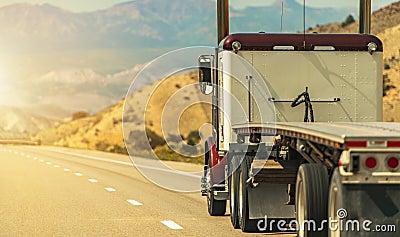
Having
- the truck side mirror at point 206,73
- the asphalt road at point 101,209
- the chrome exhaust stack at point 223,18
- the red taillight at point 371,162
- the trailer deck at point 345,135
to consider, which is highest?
the chrome exhaust stack at point 223,18

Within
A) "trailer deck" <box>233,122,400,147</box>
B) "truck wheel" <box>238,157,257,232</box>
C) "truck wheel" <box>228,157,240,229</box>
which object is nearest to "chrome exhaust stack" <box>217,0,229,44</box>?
"truck wheel" <box>228,157,240,229</box>

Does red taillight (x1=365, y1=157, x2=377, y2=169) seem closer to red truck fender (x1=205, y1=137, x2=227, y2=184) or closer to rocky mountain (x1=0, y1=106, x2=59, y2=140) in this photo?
red truck fender (x1=205, y1=137, x2=227, y2=184)

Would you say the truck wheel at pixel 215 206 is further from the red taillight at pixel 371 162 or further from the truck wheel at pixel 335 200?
the red taillight at pixel 371 162

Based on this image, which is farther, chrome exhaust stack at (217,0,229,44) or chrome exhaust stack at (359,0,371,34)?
chrome exhaust stack at (217,0,229,44)

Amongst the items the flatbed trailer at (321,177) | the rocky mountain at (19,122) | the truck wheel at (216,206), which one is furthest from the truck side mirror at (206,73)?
the rocky mountain at (19,122)

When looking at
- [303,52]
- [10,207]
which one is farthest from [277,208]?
[10,207]

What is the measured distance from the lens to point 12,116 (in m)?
196

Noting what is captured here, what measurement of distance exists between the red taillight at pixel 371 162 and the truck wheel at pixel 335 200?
352mm

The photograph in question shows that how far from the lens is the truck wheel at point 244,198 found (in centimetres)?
1221

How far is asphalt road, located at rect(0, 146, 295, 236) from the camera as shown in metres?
13.0

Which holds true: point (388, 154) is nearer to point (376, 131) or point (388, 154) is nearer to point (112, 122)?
point (376, 131)

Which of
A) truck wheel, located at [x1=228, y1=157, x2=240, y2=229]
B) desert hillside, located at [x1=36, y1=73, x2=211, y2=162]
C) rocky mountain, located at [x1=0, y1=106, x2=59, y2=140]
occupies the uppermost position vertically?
truck wheel, located at [x1=228, y1=157, x2=240, y2=229]

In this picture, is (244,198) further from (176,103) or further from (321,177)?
(176,103)

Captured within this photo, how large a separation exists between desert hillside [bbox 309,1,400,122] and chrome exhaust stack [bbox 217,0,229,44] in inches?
2016
